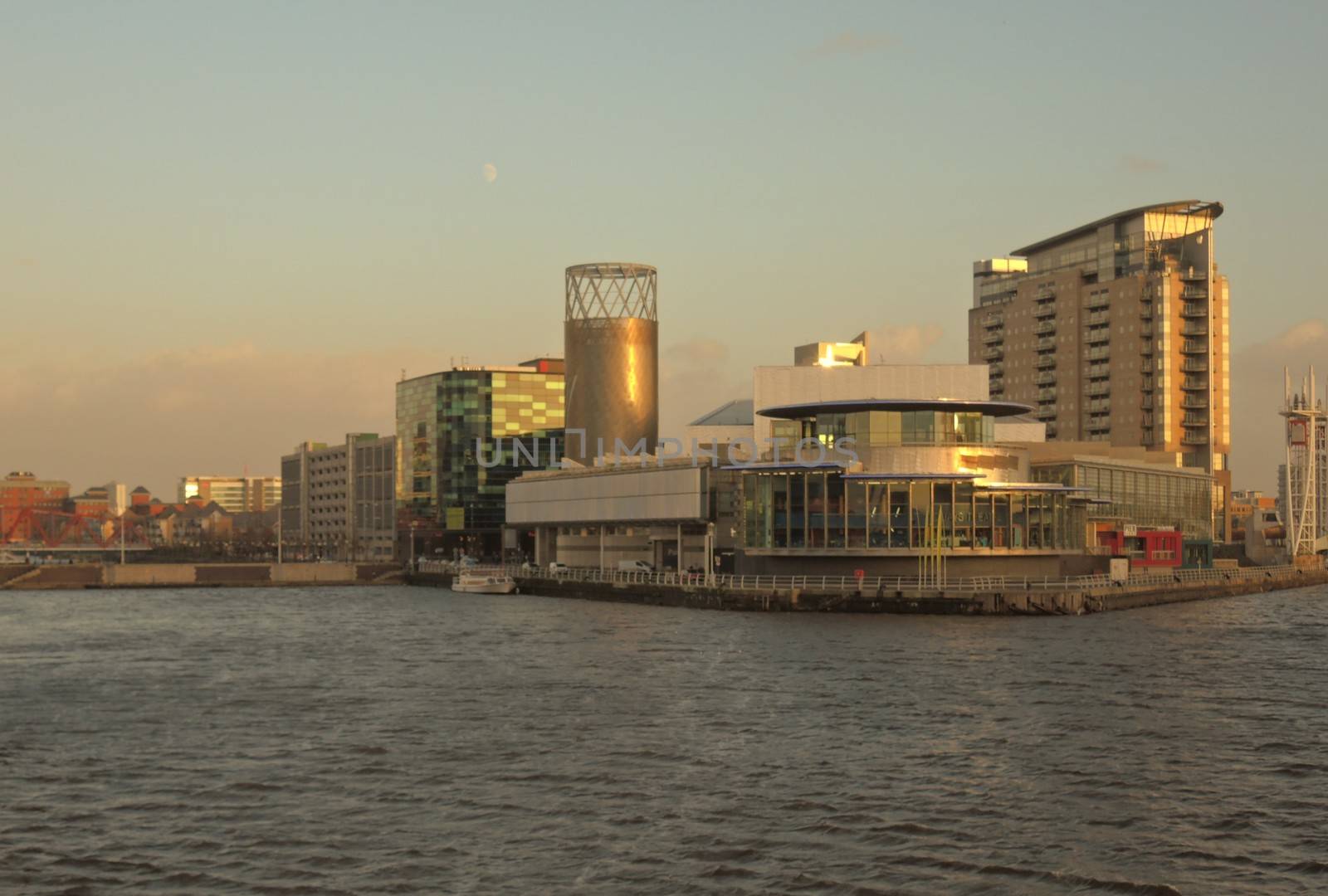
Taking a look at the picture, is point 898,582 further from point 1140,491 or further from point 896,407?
point 1140,491

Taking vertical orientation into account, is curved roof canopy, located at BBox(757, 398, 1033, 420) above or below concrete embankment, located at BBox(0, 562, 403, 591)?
above

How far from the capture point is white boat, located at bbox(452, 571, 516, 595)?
156 m

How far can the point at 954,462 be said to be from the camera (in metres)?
116

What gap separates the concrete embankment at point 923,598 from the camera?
10194cm

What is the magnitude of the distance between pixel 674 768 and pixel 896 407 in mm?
76582

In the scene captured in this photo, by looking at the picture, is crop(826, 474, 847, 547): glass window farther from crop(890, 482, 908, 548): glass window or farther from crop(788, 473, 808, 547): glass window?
crop(890, 482, 908, 548): glass window

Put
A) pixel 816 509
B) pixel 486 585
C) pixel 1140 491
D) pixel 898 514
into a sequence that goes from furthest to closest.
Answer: pixel 486 585 → pixel 1140 491 → pixel 816 509 → pixel 898 514

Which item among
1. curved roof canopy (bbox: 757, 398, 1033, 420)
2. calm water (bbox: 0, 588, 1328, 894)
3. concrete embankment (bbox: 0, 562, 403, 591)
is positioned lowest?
concrete embankment (bbox: 0, 562, 403, 591)

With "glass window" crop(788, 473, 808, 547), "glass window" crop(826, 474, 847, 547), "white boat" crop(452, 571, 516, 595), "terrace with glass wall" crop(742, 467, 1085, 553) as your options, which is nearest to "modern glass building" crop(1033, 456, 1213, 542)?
"terrace with glass wall" crop(742, 467, 1085, 553)

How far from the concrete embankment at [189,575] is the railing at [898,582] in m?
52.1

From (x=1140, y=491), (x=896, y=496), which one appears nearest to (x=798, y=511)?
(x=896, y=496)

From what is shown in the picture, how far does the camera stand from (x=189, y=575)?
186875 mm

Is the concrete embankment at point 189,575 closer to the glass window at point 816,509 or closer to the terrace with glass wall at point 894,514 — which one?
the terrace with glass wall at point 894,514

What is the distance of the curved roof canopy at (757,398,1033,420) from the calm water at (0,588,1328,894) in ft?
121
